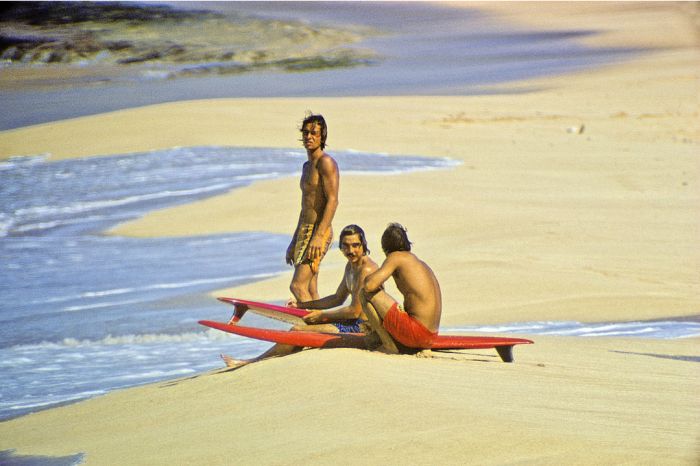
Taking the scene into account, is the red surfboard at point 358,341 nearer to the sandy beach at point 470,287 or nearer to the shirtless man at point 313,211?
the sandy beach at point 470,287

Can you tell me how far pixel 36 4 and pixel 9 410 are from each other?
30264 millimetres

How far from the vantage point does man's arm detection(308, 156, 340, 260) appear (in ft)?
24.2

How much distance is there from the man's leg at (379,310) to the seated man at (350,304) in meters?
0.12

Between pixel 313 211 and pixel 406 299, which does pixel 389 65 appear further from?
pixel 406 299

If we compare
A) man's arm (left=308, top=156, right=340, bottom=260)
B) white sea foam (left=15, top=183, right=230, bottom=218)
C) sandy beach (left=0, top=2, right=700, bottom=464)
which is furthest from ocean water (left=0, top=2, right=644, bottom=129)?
man's arm (left=308, top=156, right=340, bottom=260)

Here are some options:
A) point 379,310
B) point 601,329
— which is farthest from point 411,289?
point 601,329

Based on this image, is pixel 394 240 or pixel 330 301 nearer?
pixel 394 240

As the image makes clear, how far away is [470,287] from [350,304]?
3.80 m

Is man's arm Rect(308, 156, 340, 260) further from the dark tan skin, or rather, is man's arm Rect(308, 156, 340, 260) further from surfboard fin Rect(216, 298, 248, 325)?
the dark tan skin

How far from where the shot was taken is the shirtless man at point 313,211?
24.1ft

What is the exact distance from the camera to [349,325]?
21.8 feet

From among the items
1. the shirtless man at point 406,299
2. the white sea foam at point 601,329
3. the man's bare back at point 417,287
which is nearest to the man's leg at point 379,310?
the shirtless man at point 406,299

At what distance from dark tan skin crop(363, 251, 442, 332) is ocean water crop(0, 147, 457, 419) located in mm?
2116

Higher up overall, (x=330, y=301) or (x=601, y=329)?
(x=330, y=301)
